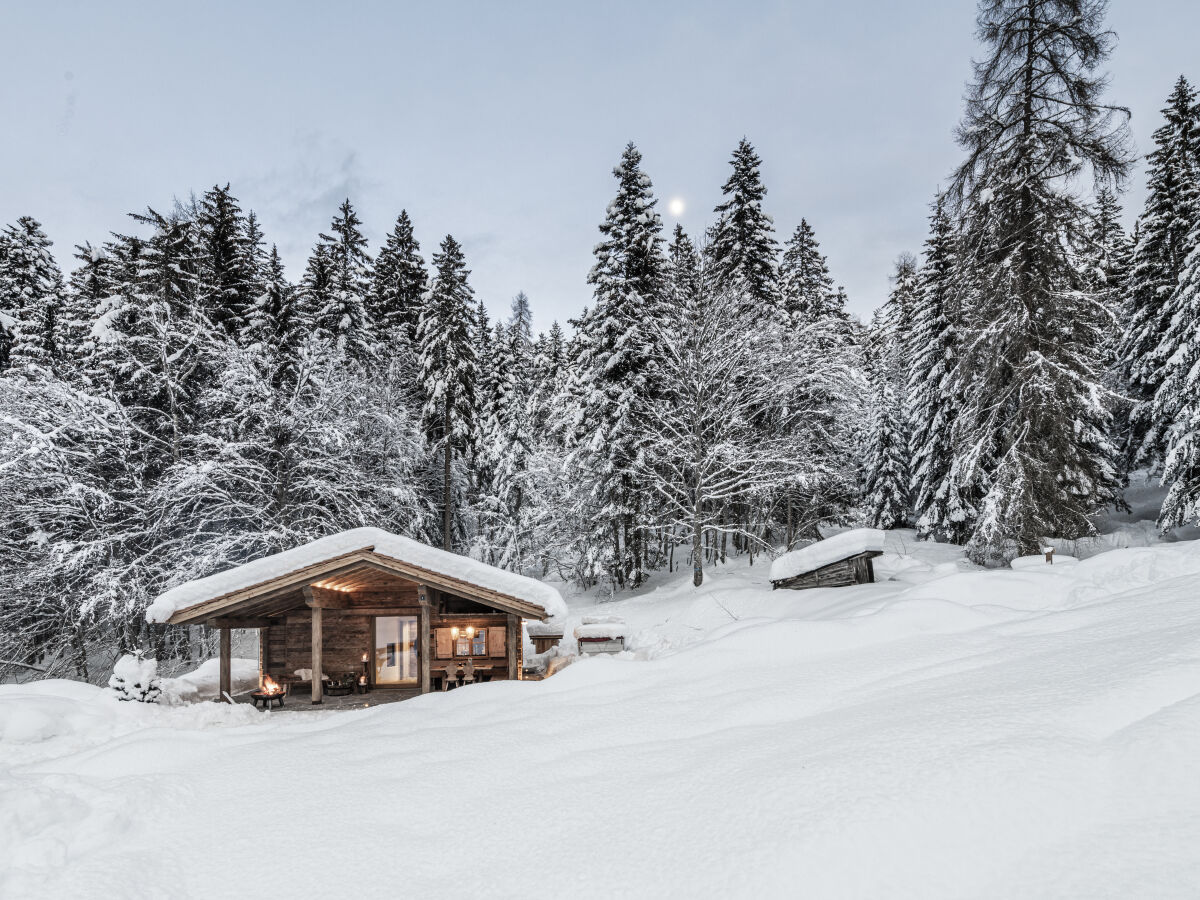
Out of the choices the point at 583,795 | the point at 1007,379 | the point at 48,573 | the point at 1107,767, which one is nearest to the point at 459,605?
the point at 583,795

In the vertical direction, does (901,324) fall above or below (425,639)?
above

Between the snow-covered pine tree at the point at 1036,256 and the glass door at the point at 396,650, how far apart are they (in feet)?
52.4

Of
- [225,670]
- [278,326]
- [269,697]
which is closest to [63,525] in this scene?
[278,326]

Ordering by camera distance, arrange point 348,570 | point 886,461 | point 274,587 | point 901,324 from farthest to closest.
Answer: point 901,324 < point 886,461 < point 348,570 < point 274,587

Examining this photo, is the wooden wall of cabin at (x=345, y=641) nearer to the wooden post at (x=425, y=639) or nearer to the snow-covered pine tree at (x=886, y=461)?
the wooden post at (x=425, y=639)

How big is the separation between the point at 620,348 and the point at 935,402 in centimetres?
1663

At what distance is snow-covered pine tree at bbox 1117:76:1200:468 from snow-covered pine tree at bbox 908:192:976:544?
265 inches

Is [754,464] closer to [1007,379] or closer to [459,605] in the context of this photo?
[1007,379]

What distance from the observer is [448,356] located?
2817 centimetres

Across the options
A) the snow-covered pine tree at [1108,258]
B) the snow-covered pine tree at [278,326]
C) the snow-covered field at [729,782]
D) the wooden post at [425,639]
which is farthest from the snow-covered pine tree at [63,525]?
the snow-covered pine tree at [1108,258]

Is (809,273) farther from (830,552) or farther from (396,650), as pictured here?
(396,650)

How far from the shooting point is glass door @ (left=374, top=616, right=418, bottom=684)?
677 inches

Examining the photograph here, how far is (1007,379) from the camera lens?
15.5 meters

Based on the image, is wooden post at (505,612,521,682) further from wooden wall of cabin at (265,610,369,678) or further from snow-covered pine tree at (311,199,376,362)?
snow-covered pine tree at (311,199,376,362)
